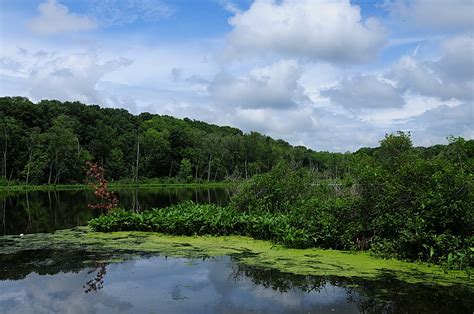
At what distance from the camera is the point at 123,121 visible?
95750 mm

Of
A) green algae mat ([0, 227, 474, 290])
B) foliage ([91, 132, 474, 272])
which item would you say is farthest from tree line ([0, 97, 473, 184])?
green algae mat ([0, 227, 474, 290])

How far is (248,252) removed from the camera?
37.8ft

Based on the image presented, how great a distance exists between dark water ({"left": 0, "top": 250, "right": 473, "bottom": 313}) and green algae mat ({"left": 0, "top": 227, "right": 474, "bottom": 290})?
485mm

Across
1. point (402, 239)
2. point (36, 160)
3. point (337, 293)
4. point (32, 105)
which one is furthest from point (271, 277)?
point (32, 105)

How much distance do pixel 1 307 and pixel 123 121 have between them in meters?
91.2

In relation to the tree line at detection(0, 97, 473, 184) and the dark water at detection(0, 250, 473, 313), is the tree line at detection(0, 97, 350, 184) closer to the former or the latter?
the tree line at detection(0, 97, 473, 184)

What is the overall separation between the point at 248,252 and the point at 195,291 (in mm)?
3432

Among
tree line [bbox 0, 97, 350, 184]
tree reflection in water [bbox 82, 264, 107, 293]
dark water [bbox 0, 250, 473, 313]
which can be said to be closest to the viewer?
dark water [bbox 0, 250, 473, 313]

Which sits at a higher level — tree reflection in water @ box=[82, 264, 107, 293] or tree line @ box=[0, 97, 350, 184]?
tree line @ box=[0, 97, 350, 184]

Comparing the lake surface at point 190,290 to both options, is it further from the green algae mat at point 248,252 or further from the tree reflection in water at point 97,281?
the green algae mat at point 248,252

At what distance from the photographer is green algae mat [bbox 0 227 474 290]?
9.20 meters

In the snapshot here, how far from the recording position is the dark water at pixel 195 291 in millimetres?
7230

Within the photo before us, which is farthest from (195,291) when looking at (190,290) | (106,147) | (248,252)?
(106,147)

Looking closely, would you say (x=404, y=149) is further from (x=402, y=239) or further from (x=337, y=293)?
(x=337, y=293)
